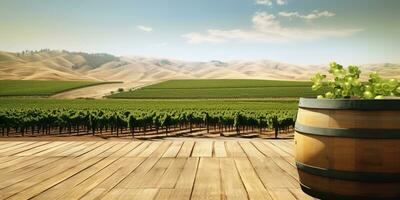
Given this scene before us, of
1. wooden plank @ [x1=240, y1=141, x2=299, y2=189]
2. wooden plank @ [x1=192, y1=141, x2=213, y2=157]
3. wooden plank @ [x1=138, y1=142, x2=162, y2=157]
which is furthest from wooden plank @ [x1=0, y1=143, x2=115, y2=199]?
wooden plank @ [x1=240, y1=141, x2=299, y2=189]

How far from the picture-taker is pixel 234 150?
17.5 ft

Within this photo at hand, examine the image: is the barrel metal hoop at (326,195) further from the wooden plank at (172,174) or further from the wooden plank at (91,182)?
the wooden plank at (91,182)

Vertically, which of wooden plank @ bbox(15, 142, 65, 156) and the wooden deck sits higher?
wooden plank @ bbox(15, 142, 65, 156)

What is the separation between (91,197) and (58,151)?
2.59 metres

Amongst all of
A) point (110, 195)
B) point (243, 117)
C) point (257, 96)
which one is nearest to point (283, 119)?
point (243, 117)

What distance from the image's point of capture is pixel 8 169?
4145 mm

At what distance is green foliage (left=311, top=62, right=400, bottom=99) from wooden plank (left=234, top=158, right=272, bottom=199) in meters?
0.93

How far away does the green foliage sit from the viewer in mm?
2939

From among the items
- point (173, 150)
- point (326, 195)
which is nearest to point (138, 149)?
point (173, 150)

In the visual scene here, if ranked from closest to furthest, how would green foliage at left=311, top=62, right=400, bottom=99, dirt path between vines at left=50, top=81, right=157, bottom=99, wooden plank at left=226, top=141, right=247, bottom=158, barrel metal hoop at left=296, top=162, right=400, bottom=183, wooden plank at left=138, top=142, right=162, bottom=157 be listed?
barrel metal hoop at left=296, top=162, right=400, bottom=183 → green foliage at left=311, top=62, right=400, bottom=99 → wooden plank at left=226, top=141, right=247, bottom=158 → wooden plank at left=138, top=142, right=162, bottom=157 → dirt path between vines at left=50, top=81, right=157, bottom=99

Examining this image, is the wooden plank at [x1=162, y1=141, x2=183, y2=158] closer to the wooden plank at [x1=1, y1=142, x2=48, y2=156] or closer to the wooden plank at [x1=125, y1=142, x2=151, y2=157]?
the wooden plank at [x1=125, y1=142, x2=151, y2=157]

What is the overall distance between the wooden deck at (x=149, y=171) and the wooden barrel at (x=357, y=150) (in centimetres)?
32

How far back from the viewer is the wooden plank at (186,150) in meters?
4.92

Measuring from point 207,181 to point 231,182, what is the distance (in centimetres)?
21
